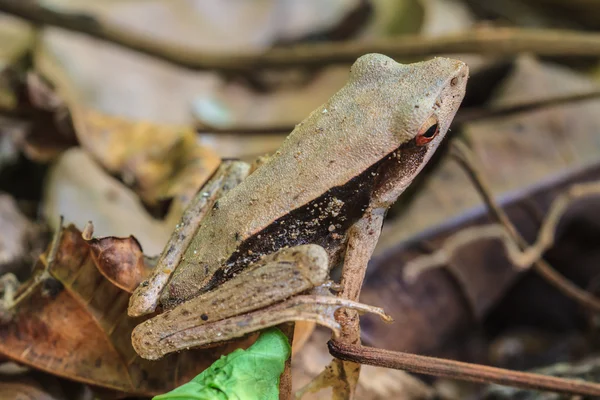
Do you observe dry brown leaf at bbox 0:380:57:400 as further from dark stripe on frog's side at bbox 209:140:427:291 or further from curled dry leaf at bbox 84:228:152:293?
dark stripe on frog's side at bbox 209:140:427:291

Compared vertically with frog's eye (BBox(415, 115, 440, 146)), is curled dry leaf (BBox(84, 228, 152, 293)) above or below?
below

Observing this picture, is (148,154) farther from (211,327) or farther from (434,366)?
(434,366)

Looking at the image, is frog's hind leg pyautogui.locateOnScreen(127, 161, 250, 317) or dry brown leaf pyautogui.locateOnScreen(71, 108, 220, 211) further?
dry brown leaf pyautogui.locateOnScreen(71, 108, 220, 211)

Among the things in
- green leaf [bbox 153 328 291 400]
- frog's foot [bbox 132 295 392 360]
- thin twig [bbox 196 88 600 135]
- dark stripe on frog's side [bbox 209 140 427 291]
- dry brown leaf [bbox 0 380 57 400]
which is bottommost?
dry brown leaf [bbox 0 380 57 400]

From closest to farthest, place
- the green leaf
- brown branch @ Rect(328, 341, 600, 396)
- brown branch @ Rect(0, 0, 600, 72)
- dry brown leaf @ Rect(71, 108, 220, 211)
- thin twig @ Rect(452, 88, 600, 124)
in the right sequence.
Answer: the green leaf, brown branch @ Rect(328, 341, 600, 396), dry brown leaf @ Rect(71, 108, 220, 211), thin twig @ Rect(452, 88, 600, 124), brown branch @ Rect(0, 0, 600, 72)

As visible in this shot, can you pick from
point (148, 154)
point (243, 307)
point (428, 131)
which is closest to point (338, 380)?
point (243, 307)

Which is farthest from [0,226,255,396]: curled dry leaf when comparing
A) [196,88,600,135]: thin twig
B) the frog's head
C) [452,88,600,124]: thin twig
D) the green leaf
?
[452,88,600,124]: thin twig
